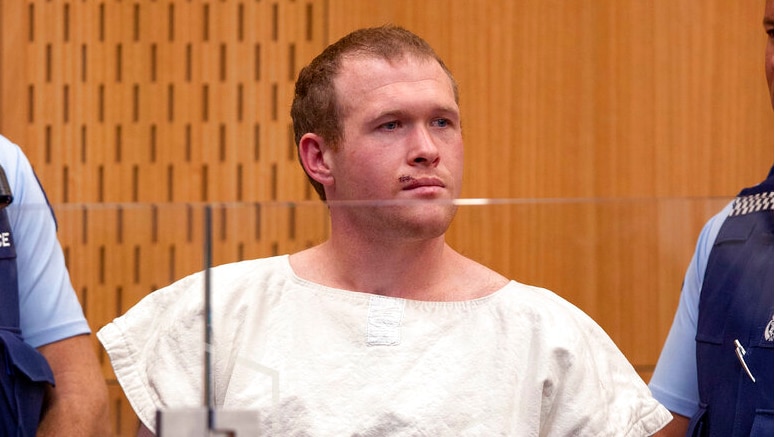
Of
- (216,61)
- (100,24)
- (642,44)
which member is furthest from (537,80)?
(100,24)

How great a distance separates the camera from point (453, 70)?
9.48 feet

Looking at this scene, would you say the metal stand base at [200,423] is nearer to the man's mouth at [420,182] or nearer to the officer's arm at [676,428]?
the man's mouth at [420,182]

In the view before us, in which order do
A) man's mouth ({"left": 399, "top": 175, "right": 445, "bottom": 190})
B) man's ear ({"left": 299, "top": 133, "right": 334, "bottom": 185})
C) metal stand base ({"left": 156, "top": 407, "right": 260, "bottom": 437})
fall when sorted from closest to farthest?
metal stand base ({"left": 156, "top": 407, "right": 260, "bottom": 437}) → man's mouth ({"left": 399, "top": 175, "right": 445, "bottom": 190}) → man's ear ({"left": 299, "top": 133, "right": 334, "bottom": 185})

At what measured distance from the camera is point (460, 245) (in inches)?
51.1

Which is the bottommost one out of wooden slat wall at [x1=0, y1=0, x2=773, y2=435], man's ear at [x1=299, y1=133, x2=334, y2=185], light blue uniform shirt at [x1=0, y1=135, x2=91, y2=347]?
light blue uniform shirt at [x1=0, y1=135, x2=91, y2=347]

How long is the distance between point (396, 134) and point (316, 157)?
0.16 meters

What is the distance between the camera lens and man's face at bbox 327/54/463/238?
1404 mm

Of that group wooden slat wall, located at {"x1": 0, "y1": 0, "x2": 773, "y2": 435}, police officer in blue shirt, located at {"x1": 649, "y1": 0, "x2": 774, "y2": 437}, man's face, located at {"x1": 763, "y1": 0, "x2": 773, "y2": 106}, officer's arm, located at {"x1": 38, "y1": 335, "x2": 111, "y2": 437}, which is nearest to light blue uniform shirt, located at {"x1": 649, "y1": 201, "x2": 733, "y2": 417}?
police officer in blue shirt, located at {"x1": 649, "y1": 0, "x2": 774, "y2": 437}

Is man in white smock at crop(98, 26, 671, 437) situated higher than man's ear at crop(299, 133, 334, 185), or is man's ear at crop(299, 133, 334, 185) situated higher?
man's ear at crop(299, 133, 334, 185)

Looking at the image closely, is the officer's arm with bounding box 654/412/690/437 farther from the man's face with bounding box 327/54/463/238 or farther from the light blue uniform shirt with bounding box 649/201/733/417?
the man's face with bounding box 327/54/463/238

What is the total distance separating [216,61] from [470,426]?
185cm

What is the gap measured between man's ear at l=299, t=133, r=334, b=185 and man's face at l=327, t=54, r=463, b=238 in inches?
0.6

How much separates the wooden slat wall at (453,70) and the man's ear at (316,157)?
1.26 metres

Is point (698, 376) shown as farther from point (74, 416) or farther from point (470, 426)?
point (74, 416)
